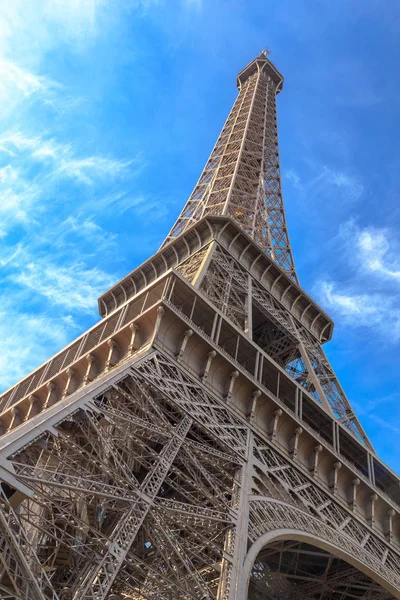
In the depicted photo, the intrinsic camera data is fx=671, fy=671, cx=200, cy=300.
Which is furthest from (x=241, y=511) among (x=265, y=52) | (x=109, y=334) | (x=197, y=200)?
(x=265, y=52)

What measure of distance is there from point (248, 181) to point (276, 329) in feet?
49.9

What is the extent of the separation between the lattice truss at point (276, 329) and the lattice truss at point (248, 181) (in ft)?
19.8

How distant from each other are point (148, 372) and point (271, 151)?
1542 inches

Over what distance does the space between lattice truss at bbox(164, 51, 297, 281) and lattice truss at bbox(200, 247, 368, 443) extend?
6031 millimetres

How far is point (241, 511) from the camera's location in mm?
16828

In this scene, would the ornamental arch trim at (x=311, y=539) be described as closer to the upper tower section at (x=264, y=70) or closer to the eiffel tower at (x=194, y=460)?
the eiffel tower at (x=194, y=460)

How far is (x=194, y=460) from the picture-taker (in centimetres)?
1706

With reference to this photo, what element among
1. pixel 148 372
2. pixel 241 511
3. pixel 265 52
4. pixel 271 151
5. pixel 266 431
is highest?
pixel 265 52

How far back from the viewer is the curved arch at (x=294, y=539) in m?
15.3

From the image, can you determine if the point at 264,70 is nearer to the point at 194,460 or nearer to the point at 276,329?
the point at 276,329

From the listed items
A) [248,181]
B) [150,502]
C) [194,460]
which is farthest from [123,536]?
[248,181]

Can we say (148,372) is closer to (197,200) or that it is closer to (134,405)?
(134,405)

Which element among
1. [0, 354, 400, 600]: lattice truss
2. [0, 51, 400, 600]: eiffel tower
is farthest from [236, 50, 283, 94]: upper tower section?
[0, 354, 400, 600]: lattice truss

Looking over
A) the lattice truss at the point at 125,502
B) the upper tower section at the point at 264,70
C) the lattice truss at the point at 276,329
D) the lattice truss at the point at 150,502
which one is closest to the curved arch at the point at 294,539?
the lattice truss at the point at 150,502
